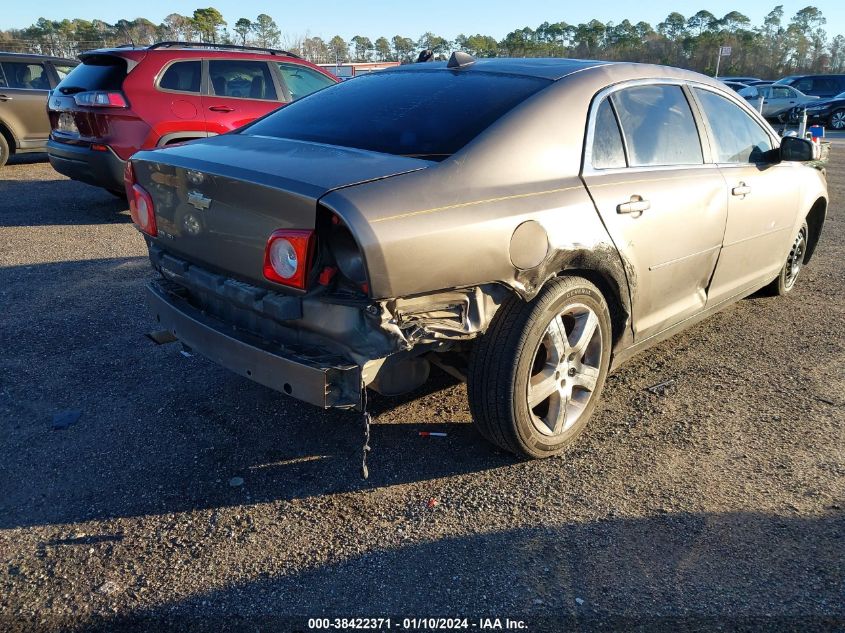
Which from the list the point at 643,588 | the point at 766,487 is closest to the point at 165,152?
the point at 643,588

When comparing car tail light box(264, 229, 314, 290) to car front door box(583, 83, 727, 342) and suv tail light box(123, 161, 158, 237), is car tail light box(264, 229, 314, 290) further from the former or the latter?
car front door box(583, 83, 727, 342)

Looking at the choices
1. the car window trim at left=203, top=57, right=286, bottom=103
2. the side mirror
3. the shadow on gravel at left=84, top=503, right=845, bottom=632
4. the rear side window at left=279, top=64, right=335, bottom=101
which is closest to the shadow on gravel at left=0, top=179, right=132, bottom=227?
the car window trim at left=203, top=57, right=286, bottom=103

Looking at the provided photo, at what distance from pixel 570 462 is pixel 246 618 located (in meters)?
1.57

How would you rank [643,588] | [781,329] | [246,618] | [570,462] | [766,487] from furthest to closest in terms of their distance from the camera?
[781,329] → [570,462] → [766,487] → [643,588] → [246,618]

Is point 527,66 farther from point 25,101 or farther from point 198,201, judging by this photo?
point 25,101

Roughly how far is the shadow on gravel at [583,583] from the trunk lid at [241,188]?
3.62 ft

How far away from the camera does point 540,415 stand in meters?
3.20

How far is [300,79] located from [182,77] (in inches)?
64.5

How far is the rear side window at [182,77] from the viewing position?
7574 mm

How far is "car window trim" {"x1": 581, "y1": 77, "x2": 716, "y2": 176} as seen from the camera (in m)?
3.06

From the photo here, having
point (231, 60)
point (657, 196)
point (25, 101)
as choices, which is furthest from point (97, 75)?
point (657, 196)

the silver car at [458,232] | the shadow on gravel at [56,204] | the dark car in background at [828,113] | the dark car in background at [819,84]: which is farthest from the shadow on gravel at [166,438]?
the dark car in background at [819,84]

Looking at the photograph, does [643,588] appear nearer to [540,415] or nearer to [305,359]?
[540,415]

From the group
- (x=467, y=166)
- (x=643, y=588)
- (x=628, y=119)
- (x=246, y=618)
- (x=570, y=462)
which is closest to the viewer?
(x=246, y=618)
